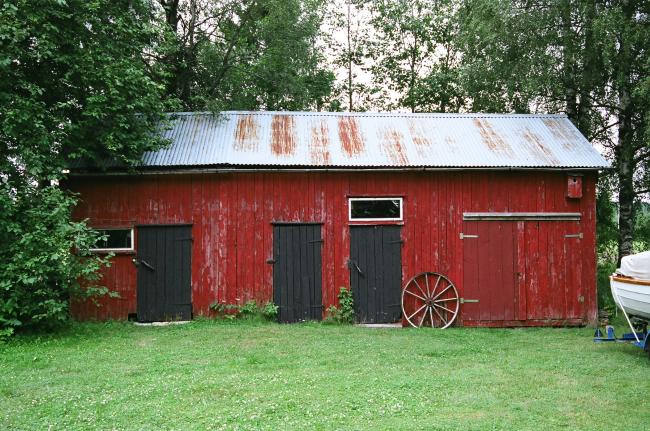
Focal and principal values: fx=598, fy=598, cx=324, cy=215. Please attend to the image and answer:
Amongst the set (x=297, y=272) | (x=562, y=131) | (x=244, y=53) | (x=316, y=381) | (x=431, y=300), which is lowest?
(x=316, y=381)

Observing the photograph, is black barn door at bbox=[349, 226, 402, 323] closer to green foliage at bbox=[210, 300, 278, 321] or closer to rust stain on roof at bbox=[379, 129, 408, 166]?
rust stain on roof at bbox=[379, 129, 408, 166]

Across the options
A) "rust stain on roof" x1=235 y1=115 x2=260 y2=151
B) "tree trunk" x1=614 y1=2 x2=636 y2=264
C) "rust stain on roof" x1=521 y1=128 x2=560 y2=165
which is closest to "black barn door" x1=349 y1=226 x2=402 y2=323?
"rust stain on roof" x1=235 y1=115 x2=260 y2=151

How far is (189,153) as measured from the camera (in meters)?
12.9

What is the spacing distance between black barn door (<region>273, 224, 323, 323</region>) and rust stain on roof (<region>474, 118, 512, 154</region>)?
14.5 feet

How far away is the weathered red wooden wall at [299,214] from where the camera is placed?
41.7 ft

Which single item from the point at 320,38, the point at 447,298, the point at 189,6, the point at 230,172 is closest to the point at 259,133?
the point at 230,172

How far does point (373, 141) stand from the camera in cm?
1362

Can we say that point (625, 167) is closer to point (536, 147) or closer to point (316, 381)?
point (536, 147)

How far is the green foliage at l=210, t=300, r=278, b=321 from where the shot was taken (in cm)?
1250

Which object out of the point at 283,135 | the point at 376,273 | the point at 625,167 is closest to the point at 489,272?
the point at 376,273

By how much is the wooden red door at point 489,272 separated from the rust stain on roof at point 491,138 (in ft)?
5.67

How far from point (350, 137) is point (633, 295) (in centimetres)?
682

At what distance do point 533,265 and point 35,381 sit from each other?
32.3 ft

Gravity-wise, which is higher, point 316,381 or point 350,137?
point 350,137
